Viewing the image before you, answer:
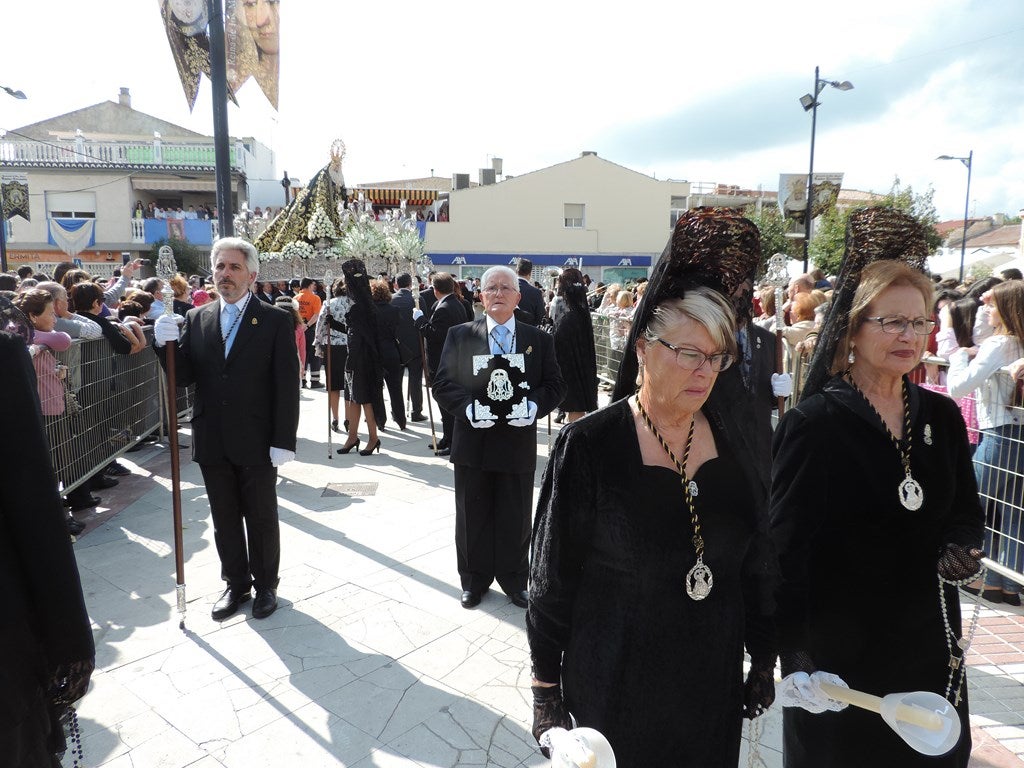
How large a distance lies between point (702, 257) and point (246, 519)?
11.1 feet

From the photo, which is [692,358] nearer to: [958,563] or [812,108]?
[958,563]

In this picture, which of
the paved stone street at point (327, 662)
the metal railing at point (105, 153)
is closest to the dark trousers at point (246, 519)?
the paved stone street at point (327, 662)

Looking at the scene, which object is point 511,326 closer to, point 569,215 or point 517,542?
point 517,542

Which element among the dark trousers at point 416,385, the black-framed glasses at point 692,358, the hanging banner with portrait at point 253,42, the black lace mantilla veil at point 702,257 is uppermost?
the hanging banner with portrait at point 253,42

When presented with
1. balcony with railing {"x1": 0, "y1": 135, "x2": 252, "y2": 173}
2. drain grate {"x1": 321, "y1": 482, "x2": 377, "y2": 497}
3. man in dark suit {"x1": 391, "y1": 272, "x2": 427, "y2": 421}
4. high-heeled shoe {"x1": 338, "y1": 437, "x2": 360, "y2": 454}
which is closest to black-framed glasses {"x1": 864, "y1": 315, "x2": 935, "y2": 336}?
drain grate {"x1": 321, "y1": 482, "x2": 377, "y2": 497}

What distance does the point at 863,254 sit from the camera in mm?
2316

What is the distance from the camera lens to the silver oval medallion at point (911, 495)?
2062mm

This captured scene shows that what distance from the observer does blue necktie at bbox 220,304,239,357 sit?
4.14m

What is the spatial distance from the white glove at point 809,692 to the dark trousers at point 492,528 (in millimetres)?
2388

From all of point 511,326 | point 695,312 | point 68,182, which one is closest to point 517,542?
point 511,326

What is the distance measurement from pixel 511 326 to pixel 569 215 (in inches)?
1479

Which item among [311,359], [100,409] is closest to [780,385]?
[100,409]

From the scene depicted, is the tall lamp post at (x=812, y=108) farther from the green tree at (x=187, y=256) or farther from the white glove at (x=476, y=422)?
the green tree at (x=187, y=256)

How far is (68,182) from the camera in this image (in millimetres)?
33219
